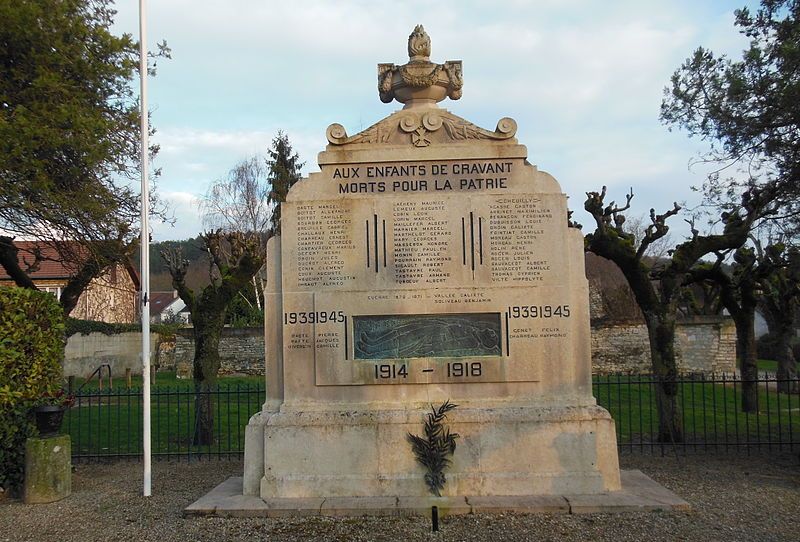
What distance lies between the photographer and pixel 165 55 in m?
10.5

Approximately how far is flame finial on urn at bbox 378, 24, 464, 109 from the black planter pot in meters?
5.36

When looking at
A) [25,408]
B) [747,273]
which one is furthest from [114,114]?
[747,273]

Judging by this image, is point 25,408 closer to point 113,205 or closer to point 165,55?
point 113,205

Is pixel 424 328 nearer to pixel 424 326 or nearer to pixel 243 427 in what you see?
pixel 424 326

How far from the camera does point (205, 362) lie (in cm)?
1161

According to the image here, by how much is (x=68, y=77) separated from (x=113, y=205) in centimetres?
185

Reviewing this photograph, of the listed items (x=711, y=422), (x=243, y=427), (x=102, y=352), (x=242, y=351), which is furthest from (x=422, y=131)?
(x=102, y=352)

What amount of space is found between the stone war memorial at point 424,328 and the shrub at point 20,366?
2.61 meters

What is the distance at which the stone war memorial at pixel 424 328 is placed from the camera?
7031 millimetres

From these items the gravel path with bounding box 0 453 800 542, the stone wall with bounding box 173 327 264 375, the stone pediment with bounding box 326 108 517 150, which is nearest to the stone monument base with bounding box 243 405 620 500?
the gravel path with bounding box 0 453 800 542

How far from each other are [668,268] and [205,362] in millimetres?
8228

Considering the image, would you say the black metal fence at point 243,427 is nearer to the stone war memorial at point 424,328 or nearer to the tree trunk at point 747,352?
the tree trunk at point 747,352

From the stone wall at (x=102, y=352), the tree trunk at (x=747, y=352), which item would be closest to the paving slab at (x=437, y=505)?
the tree trunk at (x=747, y=352)

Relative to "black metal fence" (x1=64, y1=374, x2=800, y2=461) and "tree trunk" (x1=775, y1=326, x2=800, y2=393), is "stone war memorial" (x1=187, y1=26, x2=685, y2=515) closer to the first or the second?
"black metal fence" (x1=64, y1=374, x2=800, y2=461)
